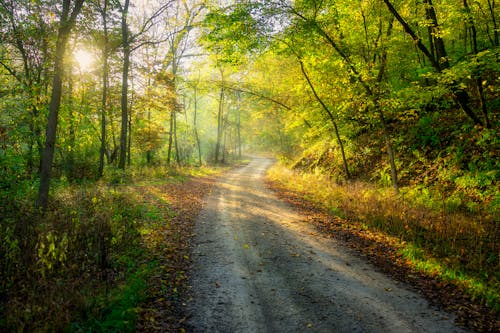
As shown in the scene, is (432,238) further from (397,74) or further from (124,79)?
(124,79)

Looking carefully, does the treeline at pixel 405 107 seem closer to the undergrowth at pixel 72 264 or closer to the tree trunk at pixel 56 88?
the tree trunk at pixel 56 88

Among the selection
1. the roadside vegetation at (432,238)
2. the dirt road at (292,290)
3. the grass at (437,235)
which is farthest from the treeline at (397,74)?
the dirt road at (292,290)

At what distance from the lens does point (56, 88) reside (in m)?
8.26

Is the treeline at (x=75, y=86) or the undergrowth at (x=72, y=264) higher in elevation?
the treeline at (x=75, y=86)

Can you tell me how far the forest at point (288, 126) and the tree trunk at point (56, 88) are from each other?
0.13 ft

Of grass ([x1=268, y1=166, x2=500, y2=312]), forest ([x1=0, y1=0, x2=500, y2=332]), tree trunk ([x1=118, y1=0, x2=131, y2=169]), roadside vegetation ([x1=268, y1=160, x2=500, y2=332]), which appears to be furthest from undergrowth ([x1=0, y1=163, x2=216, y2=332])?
tree trunk ([x1=118, y1=0, x2=131, y2=169])

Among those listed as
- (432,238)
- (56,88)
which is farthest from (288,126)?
(56,88)

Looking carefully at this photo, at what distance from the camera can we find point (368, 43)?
11.8m

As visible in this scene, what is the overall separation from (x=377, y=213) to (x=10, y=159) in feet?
37.0

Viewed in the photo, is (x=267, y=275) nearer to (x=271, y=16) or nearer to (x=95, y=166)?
(x=271, y=16)

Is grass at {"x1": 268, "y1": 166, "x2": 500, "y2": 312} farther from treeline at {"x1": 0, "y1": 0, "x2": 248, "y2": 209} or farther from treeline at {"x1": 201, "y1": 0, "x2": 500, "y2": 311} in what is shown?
treeline at {"x1": 0, "y1": 0, "x2": 248, "y2": 209}

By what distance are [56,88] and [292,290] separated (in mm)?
8369

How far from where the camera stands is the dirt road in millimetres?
4652

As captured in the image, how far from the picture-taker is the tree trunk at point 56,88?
802 centimetres
